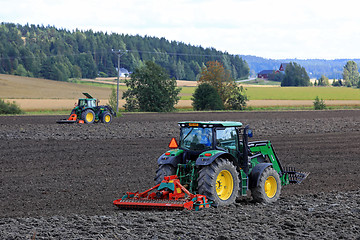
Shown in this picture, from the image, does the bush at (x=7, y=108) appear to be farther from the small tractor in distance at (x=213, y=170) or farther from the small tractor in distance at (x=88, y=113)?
the small tractor in distance at (x=213, y=170)

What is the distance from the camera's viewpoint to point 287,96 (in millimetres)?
99875

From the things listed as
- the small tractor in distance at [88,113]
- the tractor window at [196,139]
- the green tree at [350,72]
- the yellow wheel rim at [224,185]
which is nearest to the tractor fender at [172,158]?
the tractor window at [196,139]

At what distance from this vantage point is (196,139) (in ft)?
36.4

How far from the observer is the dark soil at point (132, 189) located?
349 inches

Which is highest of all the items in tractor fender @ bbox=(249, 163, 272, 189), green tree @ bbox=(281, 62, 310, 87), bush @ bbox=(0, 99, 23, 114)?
green tree @ bbox=(281, 62, 310, 87)

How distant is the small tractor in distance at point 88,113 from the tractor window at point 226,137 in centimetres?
2645

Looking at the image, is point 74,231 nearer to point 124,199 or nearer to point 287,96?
point 124,199

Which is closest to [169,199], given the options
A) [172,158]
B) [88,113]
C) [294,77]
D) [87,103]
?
[172,158]

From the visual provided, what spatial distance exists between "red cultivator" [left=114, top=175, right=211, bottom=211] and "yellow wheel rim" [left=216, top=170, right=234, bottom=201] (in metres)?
0.52

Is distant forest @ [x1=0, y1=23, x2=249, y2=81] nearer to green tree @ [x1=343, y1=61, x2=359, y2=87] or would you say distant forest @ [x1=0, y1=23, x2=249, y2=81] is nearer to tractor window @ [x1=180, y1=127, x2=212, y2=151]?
green tree @ [x1=343, y1=61, x2=359, y2=87]

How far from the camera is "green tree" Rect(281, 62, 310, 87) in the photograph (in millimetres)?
148375

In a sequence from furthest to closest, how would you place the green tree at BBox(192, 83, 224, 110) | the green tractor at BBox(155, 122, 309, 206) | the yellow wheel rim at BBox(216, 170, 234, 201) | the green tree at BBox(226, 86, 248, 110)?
the green tree at BBox(226, 86, 248, 110)
the green tree at BBox(192, 83, 224, 110)
the yellow wheel rim at BBox(216, 170, 234, 201)
the green tractor at BBox(155, 122, 309, 206)

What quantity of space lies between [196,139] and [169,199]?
1.50 m

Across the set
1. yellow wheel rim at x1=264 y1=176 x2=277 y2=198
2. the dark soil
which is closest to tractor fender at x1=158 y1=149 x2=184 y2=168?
the dark soil
